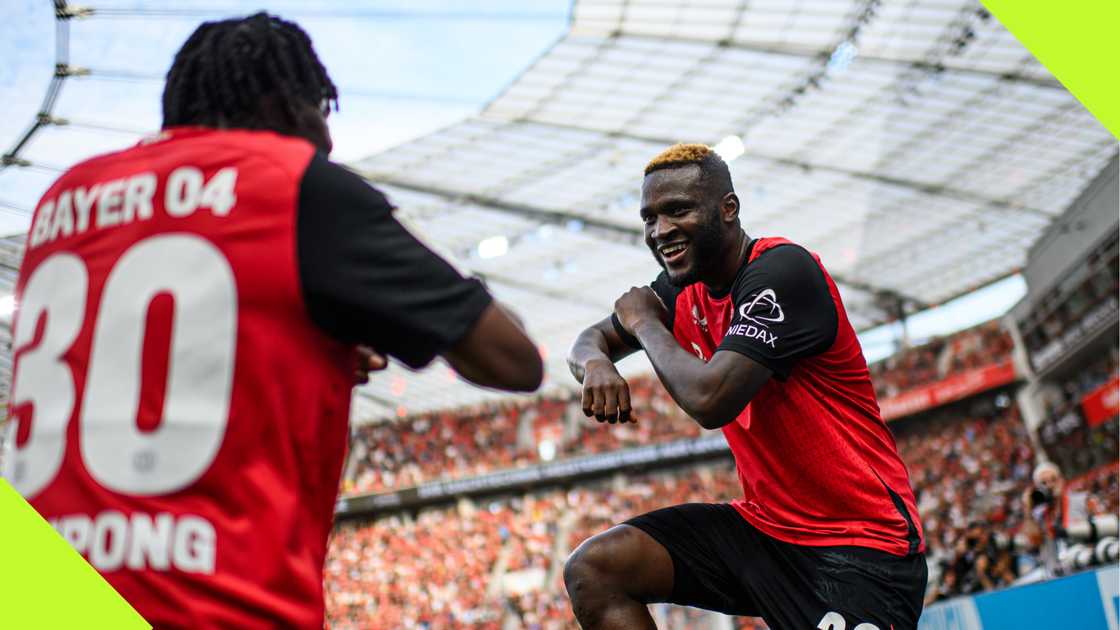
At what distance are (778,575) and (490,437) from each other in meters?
33.2

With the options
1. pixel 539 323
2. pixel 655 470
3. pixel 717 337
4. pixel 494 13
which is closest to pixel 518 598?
pixel 655 470

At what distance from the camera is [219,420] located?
151 centimetres

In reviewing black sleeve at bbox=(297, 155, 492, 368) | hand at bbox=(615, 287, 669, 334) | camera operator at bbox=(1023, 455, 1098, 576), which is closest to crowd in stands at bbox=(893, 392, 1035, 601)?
camera operator at bbox=(1023, 455, 1098, 576)

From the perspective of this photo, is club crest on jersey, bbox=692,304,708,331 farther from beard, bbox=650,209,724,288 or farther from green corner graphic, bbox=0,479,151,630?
green corner graphic, bbox=0,479,151,630

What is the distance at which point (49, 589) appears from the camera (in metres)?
1.46

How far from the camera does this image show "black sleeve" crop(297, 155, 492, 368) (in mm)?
1566

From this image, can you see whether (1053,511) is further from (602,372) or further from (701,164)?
(602,372)

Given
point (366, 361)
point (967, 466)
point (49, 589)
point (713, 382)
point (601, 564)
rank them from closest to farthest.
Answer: point (49, 589) < point (366, 361) < point (713, 382) < point (601, 564) < point (967, 466)

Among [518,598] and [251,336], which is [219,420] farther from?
[518,598]

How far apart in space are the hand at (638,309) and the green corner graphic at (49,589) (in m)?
1.77

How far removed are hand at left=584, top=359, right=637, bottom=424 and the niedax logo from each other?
37 centimetres

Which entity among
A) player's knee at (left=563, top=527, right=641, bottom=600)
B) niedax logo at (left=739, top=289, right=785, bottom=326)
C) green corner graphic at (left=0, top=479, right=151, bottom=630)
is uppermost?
niedax logo at (left=739, top=289, right=785, bottom=326)

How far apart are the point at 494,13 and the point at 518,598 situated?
48.4 ft

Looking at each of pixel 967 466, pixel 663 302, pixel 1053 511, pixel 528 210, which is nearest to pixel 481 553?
pixel 528 210
